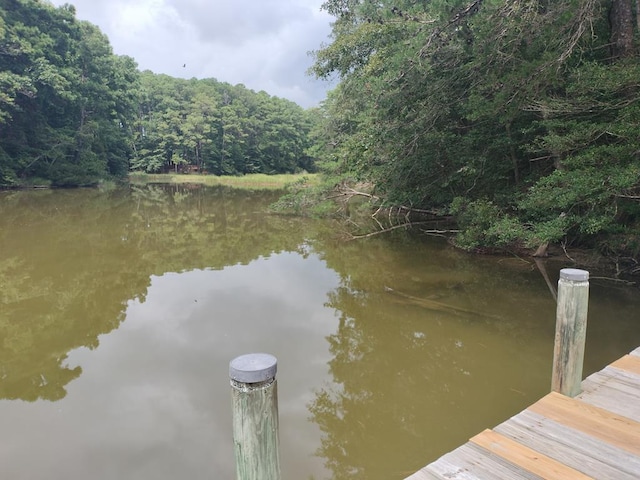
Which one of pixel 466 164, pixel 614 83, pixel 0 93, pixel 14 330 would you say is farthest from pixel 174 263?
pixel 0 93

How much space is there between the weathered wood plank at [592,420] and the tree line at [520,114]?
3.44 m

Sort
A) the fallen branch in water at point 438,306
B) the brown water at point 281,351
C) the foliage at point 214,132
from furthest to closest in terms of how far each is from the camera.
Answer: the foliage at point 214,132 < the fallen branch in water at point 438,306 < the brown water at point 281,351

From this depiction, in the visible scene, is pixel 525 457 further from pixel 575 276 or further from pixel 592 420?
pixel 575 276

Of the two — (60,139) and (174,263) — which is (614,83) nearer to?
(174,263)

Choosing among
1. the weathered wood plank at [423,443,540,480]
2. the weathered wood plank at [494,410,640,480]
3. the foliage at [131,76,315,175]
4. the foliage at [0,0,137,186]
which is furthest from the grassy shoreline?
the weathered wood plank at [423,443,540,480]

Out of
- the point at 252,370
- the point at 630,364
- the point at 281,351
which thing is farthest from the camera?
the point at 281,351

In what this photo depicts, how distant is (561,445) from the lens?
2.16 meters

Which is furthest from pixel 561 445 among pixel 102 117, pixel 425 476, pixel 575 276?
pixel 102 117

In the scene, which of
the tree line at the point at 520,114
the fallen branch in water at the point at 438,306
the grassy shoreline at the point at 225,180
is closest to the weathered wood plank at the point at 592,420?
the fallen branch in water at the point at 438,306

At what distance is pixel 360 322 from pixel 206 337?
198 cm

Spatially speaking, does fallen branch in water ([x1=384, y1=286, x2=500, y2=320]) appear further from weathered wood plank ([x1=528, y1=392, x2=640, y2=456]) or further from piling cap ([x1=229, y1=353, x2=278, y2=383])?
piling cap ([x1=229, y1=353, x2=278, y2=383])

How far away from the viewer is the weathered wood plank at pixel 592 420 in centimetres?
219

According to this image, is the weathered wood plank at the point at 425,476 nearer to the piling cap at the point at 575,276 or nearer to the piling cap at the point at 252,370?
the piling cap at the point at 252,370

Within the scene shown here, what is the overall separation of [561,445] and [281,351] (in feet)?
10.4
